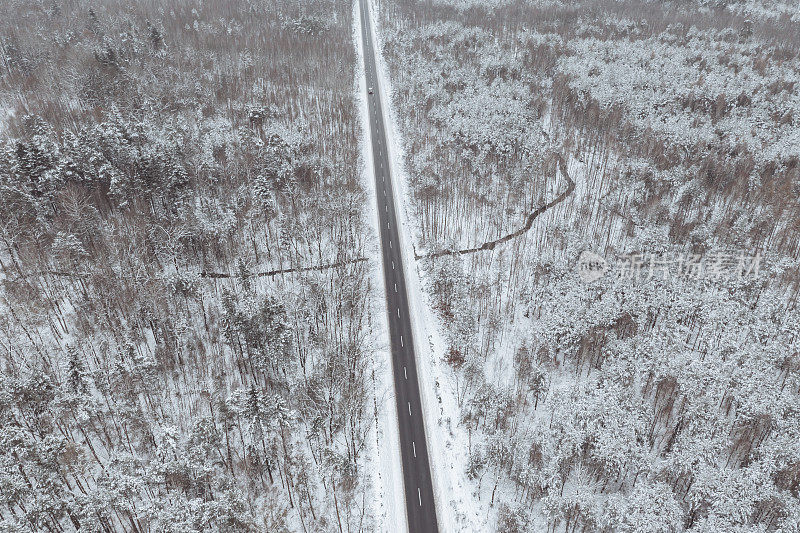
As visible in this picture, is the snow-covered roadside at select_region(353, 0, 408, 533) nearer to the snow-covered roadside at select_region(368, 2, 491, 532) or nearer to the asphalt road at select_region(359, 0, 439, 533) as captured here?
the asphalt road at select_region(359, 0, 439, 533)

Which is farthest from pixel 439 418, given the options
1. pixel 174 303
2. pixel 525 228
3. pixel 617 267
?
pixel 525 228

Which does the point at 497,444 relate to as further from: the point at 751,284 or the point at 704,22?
the point at 704,22

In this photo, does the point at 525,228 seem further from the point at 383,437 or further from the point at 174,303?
the point at 174,303

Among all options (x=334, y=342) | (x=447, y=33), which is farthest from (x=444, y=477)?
(x=447, y=33)

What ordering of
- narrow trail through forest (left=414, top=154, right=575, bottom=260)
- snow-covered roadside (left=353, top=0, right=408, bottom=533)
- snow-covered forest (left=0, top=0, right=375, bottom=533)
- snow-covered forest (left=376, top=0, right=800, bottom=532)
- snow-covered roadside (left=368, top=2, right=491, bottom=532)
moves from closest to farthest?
snow-covered forest (left=0, top=0, right=375, bottom=533) → snow-covered forest (left=376, top=0, right=800, bottom=532) → snow-covered roadside (left=368, top=2, right=491, bottom=532) → snow-covered roadside (left=353, top=0, right=408, bottom=533) → narrow trail through forest (left=414, top=154, right=575, bottom=260)

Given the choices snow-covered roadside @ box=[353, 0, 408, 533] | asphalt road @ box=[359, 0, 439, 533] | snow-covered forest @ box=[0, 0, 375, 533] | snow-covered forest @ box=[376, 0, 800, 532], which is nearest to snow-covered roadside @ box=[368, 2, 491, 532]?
snow-covered forest @ box=[376, 0, 800, 532]

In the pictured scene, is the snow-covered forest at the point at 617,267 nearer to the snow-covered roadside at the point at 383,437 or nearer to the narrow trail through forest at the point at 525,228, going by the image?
the narrow trail through forest at the point at 525,228

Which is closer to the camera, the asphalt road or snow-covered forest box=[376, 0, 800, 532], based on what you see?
snow-covered forest box=[376, 0, 800, 532]
